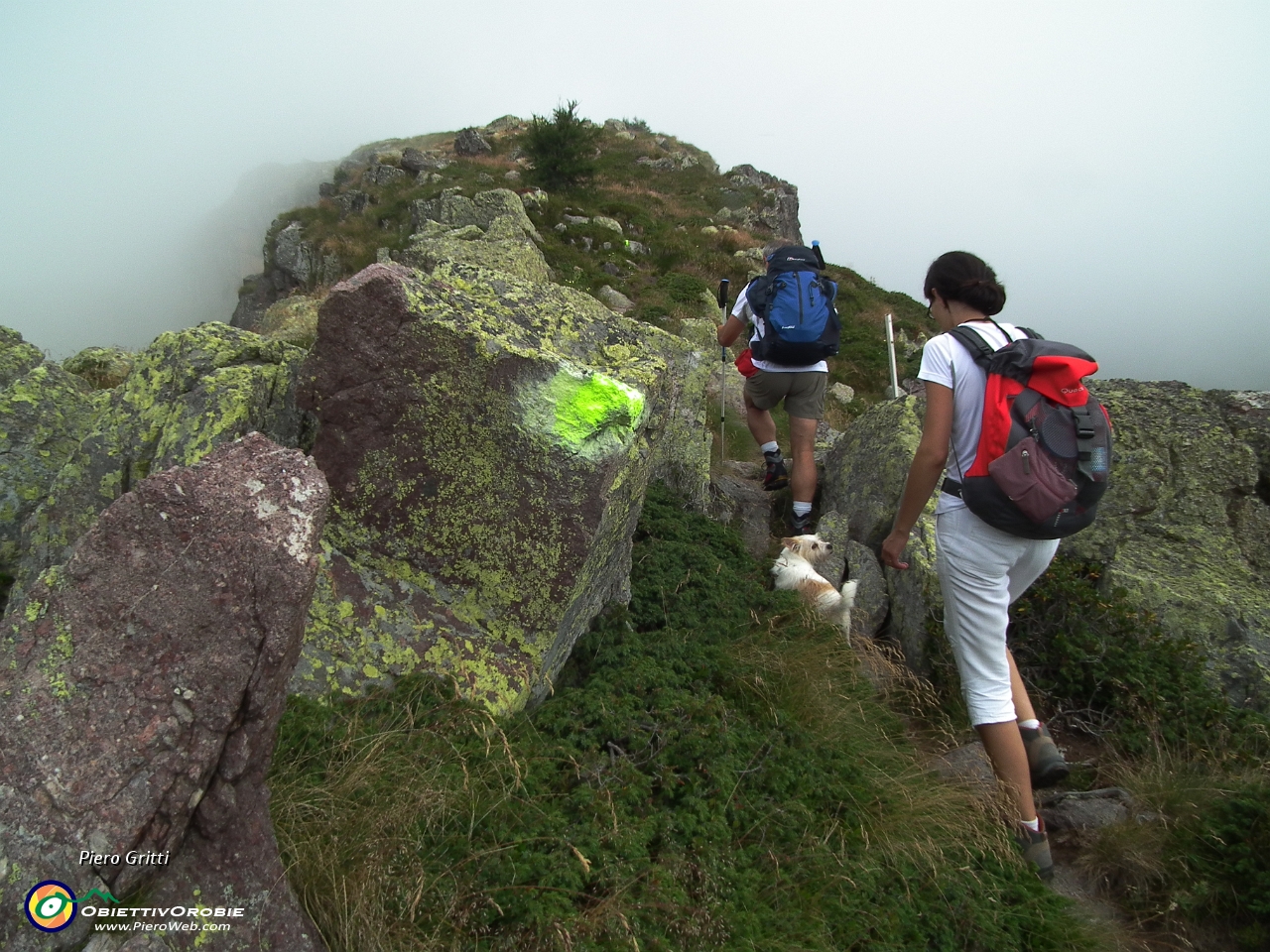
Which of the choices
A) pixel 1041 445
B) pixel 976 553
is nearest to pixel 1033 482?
pixel 1041 445

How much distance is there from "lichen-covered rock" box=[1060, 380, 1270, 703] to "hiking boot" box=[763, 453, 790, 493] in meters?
2.67

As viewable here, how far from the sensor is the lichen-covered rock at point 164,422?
375cm

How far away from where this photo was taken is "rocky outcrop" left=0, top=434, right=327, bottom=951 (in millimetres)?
1937

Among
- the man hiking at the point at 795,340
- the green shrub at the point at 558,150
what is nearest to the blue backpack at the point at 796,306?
the man hiking at the point at 795,340

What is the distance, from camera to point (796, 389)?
21.5ft

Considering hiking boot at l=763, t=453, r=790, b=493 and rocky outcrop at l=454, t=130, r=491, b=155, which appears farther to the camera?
rocky outcrop at l=454, t=130, r=491, b=155

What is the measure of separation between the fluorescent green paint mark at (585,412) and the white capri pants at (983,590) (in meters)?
1.74

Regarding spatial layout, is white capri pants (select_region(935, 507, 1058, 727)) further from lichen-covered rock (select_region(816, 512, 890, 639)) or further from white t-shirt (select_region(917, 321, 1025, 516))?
lichen-covered rock (select_region(816, 512, 890, 639))

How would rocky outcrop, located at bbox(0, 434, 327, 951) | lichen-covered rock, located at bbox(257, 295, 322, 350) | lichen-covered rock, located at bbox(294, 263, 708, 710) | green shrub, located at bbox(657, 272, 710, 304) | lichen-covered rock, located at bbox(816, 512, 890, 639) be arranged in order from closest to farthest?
rocky outcrop, located at bbox(0, 434, 327, 951)
lichen-covered rock, located at bbox(294, 263, 708, 710)
lichen-covered rock, located at bbox(816, 512, 890, 639)
lichen-covered rock, located at bbox(257, 295, 322, 350)
green shrub, located at bbox(657, 272, 710, 304)

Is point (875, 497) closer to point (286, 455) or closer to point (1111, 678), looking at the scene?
point (1111, 678)

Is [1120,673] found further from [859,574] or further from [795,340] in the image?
[795,340]

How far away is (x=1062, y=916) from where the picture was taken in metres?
3.19

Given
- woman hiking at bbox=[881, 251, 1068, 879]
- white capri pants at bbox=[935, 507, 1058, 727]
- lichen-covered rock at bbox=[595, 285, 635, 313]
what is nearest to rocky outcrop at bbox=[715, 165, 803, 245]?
lichen-covered rock at bbox=[595, 285, 635, 313]

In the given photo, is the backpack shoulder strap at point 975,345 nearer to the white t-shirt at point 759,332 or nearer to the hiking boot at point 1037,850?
the hiking boot at point 1037,850
